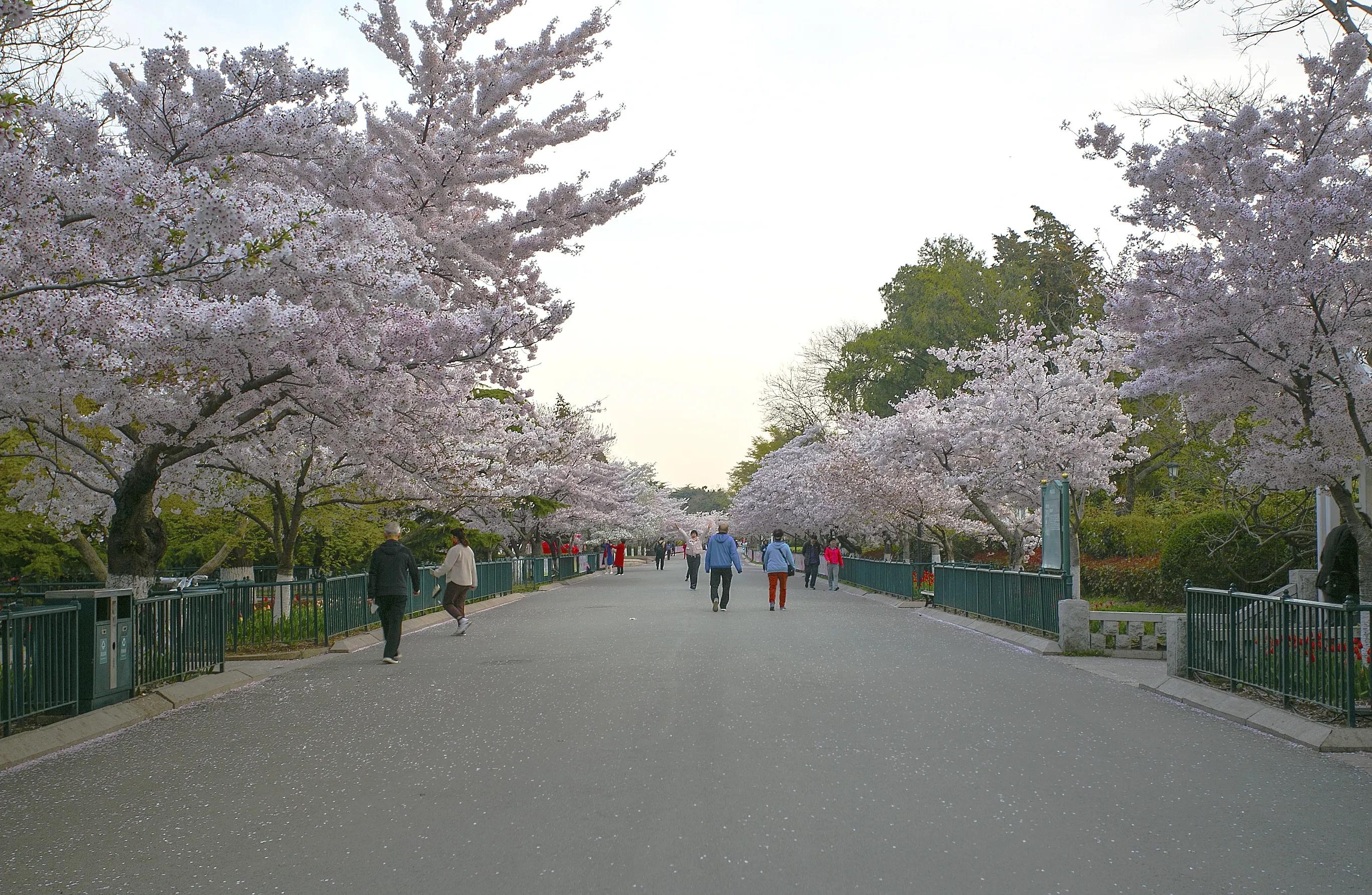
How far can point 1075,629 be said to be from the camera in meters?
14.9

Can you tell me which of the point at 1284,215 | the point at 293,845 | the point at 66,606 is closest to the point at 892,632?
the point at 1284,215

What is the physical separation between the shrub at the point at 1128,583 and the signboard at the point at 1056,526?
5421mm

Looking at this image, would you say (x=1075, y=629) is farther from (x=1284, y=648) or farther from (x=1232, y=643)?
(x=1284, y=648)

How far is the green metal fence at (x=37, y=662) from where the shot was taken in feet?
27.9

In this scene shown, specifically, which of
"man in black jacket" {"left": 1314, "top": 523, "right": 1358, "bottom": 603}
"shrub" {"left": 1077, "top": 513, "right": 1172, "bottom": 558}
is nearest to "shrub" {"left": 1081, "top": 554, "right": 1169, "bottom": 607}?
"shrub" {"left": 1077, "top": 513, "right": 1172, "bottom": 558}

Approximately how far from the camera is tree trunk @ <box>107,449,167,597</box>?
12.1 meters

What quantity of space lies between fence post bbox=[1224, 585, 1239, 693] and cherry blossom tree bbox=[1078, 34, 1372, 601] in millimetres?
2384

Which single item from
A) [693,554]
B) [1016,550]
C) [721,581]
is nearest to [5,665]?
[721,581]

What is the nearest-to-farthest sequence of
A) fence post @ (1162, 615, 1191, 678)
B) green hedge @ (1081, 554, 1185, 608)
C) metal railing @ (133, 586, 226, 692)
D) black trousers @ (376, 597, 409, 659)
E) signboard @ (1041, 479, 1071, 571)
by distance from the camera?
metal railing @ (133, 586, 226, 692), fence post @ (1162, 615, 1191, 678), black trousers @ (376, 597, 409, 659), signboard @ (1041, 479, 1071, 571), green hedge @ (1081, 554, 1185, 608)

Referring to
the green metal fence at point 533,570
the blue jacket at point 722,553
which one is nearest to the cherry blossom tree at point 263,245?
the blue jacket at point 722,553

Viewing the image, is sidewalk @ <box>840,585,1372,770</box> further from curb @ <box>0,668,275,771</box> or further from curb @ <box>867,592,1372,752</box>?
curb @ <box>0,668,275,771</box>

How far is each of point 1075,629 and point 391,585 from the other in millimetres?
8891

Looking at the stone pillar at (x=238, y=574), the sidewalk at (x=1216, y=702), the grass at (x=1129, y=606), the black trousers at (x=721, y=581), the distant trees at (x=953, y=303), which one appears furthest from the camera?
the distant trees at (x=953, y=303)

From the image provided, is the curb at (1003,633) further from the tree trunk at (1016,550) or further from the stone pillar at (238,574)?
the stone pillar at (238,574)
